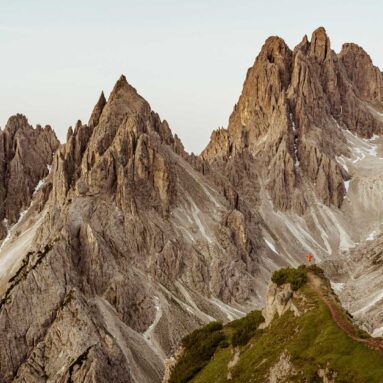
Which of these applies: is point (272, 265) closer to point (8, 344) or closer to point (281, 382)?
point (8, 344)

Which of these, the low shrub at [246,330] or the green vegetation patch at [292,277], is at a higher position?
the green vegetation patch at [292,277]

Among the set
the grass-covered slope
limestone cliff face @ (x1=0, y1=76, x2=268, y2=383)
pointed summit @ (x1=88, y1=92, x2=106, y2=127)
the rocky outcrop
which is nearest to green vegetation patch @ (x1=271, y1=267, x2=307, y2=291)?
the grass-covered slope

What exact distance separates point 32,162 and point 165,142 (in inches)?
1612

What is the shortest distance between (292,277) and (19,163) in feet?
450

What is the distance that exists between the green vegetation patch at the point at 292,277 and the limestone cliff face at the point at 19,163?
122 metres

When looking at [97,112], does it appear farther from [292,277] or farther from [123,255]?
[292,277]

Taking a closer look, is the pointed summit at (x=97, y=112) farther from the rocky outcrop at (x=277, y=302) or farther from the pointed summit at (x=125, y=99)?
the rocky outcrop at (x=277, y=302)

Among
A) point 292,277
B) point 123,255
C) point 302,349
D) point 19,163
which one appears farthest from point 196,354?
point 19,163

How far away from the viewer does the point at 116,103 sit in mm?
172000

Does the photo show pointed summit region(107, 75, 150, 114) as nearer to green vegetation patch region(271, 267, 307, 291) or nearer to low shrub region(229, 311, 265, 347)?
low shrub region(229, 311, 265, 347)

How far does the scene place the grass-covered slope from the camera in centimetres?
4294

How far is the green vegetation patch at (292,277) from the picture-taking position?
200 feet

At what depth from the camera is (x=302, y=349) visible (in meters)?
48.9

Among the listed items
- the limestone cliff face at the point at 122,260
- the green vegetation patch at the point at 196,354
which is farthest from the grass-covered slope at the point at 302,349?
the limestone cliff face at the point at 122,260
